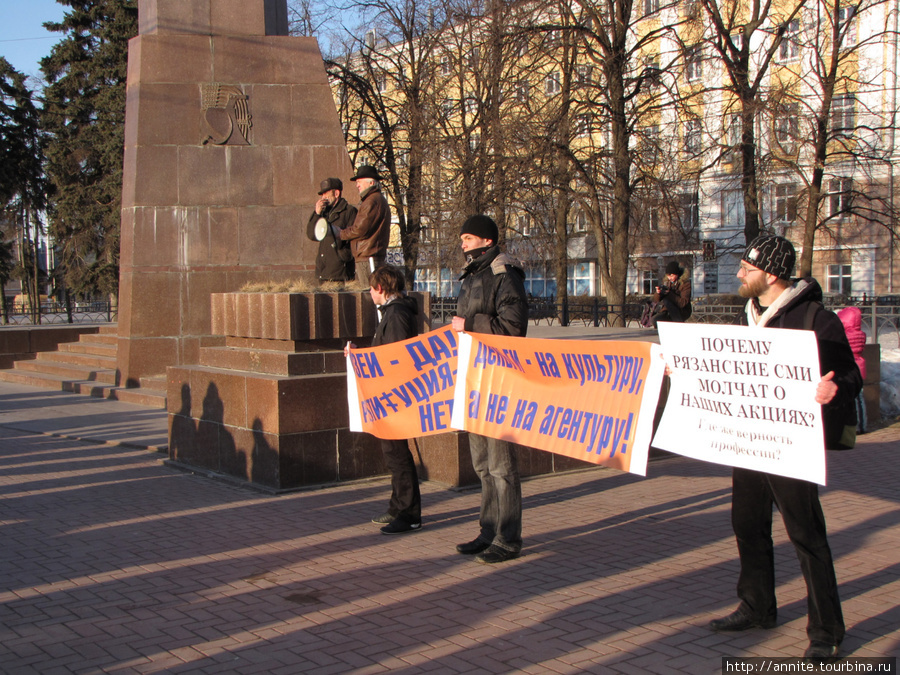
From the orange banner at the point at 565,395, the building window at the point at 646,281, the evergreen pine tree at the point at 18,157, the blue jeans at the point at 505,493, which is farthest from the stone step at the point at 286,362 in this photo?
the building window at the point at 646,281

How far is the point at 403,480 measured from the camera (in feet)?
21.1

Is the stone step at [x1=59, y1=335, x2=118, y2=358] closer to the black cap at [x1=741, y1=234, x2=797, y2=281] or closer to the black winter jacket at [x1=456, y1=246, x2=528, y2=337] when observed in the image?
the black winter jacket at [x1=456, y1=246, x2=528, y2=337]

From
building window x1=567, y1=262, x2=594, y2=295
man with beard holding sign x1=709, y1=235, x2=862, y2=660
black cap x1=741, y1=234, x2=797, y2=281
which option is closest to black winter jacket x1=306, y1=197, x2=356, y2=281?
man with beard holding sign x1=709, y1=235, x2=862, y2=660

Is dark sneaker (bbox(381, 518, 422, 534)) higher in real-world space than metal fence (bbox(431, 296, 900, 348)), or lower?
lower

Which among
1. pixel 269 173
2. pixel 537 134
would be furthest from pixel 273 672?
pixel 537 134

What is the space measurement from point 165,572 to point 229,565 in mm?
393

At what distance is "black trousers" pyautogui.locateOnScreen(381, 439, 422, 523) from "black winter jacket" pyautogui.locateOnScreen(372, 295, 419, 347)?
2.52 ft

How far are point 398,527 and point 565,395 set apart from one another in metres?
1.74

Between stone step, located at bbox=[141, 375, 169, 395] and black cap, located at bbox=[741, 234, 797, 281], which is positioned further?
stone step, located at bbox=[141, 375, 169, 395]

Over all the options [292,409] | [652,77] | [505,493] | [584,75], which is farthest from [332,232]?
[584,75]

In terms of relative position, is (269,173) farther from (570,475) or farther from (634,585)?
(634,585)

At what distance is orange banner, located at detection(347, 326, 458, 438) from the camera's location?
245 inches

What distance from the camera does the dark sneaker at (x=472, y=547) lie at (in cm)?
586

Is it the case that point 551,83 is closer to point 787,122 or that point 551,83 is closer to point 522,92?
point 522,92
